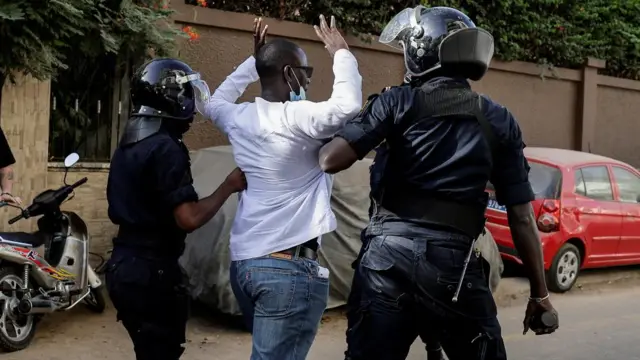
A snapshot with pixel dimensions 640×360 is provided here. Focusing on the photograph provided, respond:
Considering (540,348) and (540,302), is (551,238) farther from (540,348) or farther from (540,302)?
(540,302)

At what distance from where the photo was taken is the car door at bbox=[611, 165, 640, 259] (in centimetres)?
920

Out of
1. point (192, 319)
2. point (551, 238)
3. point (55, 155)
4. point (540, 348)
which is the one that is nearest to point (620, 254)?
point (551, 238)

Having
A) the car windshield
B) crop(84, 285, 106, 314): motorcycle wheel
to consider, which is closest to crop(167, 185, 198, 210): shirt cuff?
crop(84, 285, 106, 314): motorcycle wheel

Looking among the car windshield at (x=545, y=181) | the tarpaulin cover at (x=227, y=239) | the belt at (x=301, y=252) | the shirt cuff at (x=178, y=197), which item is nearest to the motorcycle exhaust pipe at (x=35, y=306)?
the tarpaulin cover at (x=227, y=239)

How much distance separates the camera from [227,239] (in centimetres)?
599

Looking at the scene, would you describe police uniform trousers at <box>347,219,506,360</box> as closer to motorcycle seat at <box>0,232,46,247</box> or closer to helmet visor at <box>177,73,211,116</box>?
helmet visor at <box>177,73,211,116</box>

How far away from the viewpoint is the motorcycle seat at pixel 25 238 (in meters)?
5.52

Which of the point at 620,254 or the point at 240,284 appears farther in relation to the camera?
the point at 620,254

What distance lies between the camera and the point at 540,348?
6.26 m

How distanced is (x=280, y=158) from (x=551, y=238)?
6.12 meters

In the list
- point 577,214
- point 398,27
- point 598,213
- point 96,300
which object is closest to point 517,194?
point 398,27

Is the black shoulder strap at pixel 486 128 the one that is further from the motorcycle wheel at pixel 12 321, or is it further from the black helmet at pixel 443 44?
the motorcycle wheel at pixel 12 321

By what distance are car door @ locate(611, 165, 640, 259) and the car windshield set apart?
3.69ft

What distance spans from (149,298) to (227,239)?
9.43 ft
